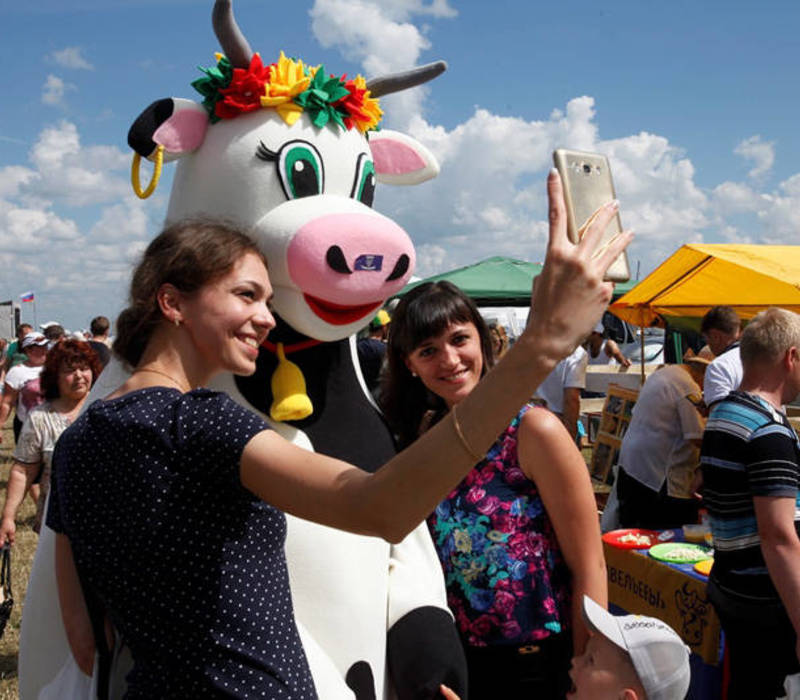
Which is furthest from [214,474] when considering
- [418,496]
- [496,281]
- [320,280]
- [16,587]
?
[496,281]

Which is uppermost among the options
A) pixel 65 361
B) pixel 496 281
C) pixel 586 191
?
pixel 496 281

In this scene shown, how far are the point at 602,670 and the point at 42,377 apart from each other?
364 centimetres

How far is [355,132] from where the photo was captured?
7.15 feet

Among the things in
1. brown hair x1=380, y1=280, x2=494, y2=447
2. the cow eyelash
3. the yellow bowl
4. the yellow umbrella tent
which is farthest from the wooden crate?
the cow eyelash

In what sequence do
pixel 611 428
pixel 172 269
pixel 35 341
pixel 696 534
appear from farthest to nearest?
pixel 35 341 < pixel 611 428 < pixel 696 534 < pixel 172 269

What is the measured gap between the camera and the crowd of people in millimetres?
964

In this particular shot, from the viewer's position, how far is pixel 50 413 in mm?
4215

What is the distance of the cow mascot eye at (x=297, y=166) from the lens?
78.3 inches

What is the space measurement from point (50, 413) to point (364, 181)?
2825 mm

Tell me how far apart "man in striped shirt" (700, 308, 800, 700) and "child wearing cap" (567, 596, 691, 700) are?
2.47 ft

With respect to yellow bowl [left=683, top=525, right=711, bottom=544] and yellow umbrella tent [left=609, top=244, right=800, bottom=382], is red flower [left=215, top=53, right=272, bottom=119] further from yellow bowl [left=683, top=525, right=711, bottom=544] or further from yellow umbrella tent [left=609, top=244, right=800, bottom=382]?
yellow umbrella tent [left=609, top=244, right=800, bottom=382]

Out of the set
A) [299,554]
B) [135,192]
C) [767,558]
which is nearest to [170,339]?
[299,554]

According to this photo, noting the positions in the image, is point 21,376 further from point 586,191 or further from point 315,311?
point 586,191

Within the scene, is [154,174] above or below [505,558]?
→ above
